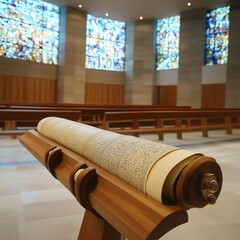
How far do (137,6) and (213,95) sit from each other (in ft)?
18.6

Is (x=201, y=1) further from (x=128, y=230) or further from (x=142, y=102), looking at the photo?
(x=128, y=230)

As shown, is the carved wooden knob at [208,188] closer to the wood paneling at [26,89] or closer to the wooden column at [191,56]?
the wood paneling at [26,89]

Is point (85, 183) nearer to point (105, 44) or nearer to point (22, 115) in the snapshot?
point (22, 115)

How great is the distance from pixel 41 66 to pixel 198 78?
25.1 ft

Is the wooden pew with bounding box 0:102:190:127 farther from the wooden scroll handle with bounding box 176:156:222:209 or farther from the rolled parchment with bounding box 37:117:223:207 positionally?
the wooden scroll handle with bounding box 176:156:222:209

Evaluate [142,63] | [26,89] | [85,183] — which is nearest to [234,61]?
[142,63]

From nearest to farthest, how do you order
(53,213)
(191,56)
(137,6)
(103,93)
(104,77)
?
(53,213)
(137,6)
(191,56)
(104,77)
(103,93)

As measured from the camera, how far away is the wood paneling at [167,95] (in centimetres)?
1622

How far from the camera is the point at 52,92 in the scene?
14.7 m

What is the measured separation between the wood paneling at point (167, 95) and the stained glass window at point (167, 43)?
3.71ft

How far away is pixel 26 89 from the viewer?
553 inches

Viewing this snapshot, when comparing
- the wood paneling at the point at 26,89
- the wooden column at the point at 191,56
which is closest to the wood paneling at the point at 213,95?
the wooden column at the point at 191,56

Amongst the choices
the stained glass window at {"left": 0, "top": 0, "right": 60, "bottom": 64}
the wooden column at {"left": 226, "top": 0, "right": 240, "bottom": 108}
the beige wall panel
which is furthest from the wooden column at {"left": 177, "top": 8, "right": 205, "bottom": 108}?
the stained glass window at {"left": 0, "top": 0, "right": 60, "bottom": 64}

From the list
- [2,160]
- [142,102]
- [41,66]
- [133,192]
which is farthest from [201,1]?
[133,192]
